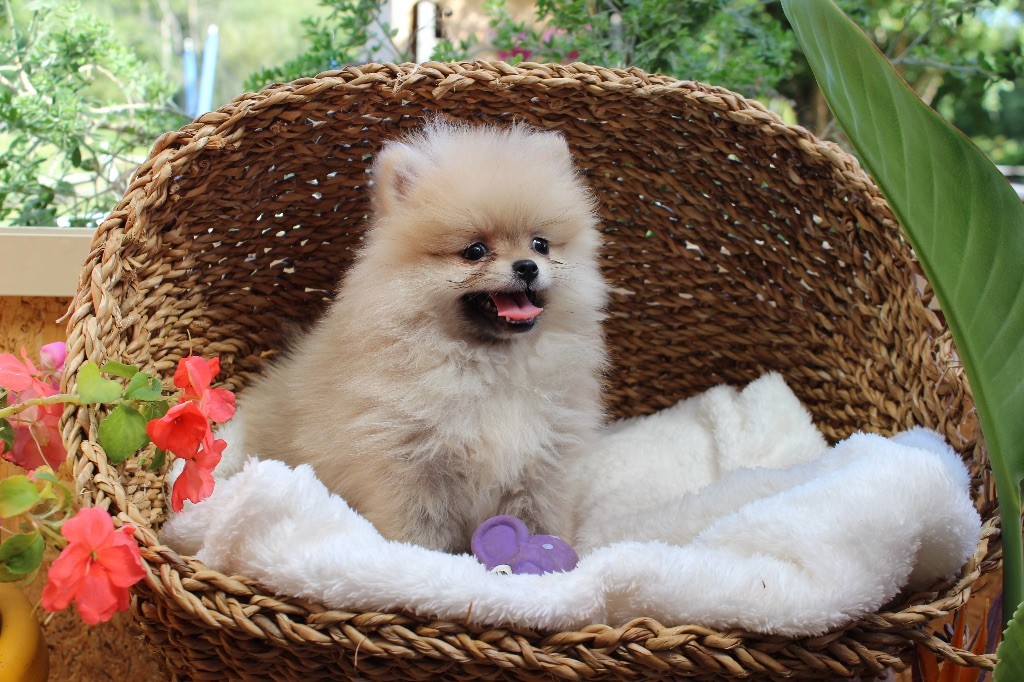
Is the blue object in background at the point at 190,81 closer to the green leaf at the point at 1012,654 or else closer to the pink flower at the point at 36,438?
the pink flower at the point at 36,438

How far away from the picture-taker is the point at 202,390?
1142 mm

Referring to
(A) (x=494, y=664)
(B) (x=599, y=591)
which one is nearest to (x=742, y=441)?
(B) (x=599, y=591)

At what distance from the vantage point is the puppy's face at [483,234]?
145cm

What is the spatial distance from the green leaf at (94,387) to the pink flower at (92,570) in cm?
17

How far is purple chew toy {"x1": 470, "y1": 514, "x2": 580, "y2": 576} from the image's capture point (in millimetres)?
1462

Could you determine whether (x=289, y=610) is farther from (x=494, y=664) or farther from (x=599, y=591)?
(x=599, y=591)

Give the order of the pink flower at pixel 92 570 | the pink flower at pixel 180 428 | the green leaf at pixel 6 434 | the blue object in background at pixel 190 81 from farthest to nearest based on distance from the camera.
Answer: the blue object in background at pixel 190 81 → the green leaf at pixel 6 434 → the pink flower at pixel 180 428 → the pink flower at pixel 92 570

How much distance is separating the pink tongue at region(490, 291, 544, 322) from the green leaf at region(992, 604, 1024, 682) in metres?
0.82

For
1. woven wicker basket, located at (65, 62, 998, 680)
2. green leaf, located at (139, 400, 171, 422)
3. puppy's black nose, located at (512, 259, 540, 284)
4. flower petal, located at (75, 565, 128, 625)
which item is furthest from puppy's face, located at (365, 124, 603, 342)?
flower petal, located at (75, 565, 128, 625)

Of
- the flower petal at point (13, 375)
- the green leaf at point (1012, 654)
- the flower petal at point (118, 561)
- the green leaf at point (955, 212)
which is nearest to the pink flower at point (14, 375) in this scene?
the flower petal at point (13, 375)

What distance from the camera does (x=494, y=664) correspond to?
1.08 m

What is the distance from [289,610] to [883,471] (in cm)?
90

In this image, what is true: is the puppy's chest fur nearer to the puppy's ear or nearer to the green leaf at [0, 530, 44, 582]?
the puppy's ear

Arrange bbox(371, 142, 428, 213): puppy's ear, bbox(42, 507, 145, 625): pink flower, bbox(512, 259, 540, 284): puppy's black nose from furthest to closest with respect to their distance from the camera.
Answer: bbox(371, 142, 428, 213): puppy's ear, bbox(512, 259, 540, 284): puppy's black nose, bbox(42, 507, 145, 625): pink flower
